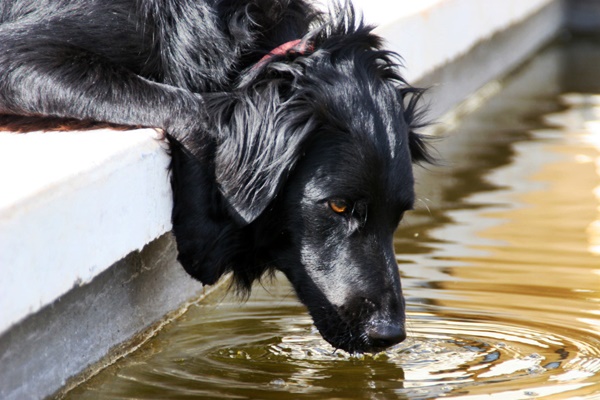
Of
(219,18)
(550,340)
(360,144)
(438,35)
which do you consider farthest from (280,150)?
(438,35)

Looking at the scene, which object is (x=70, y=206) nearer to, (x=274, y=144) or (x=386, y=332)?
(x=274, y=144)

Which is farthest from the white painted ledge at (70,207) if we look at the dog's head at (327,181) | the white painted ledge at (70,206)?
the dog's head at (327,181)

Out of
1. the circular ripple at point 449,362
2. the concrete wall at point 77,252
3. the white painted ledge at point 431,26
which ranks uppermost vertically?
the white painted ledge at point 431,26

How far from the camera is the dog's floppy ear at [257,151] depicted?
10.5 ft

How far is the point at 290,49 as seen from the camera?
3391 mm

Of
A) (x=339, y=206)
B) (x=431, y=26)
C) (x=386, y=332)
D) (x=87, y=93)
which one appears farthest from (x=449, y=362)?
(x=431, y=26)

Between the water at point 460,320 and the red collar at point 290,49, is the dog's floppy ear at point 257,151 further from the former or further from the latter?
the water at point 460,320

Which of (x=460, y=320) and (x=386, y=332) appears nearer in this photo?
(x=386, y=332)

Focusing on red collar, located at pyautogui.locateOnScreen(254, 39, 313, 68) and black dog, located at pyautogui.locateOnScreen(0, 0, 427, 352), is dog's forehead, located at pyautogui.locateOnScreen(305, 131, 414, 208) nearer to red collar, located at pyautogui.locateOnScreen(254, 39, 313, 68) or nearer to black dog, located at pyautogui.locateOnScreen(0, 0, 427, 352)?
black dog, located at pyautogui.locateOnScreen(0, 0, 427, 352)

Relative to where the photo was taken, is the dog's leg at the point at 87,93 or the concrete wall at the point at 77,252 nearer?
the concrete wall at the point at 77,252

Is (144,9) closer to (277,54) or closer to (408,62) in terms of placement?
(277,54)

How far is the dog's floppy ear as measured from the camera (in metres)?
3.21

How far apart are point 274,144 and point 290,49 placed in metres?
0.35

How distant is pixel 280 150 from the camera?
3.22 metres
